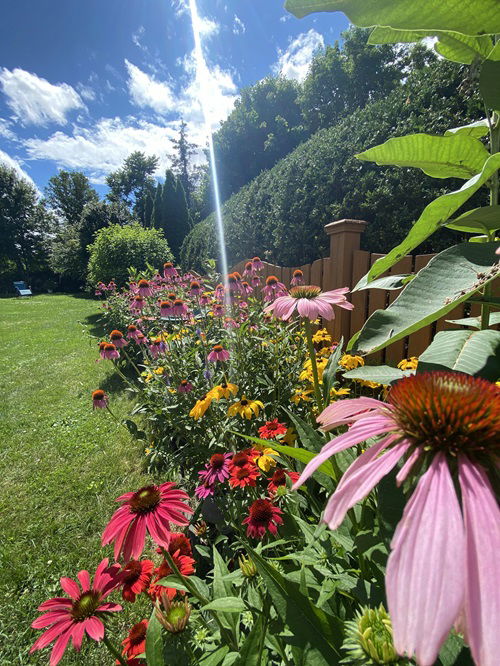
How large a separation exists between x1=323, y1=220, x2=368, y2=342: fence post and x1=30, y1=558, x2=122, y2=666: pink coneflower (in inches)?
91.0

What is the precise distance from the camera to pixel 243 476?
1.12m

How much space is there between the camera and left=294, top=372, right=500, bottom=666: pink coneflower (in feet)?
0.65

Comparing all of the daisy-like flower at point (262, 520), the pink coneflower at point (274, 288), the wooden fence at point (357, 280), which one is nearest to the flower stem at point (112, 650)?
the daisy-like flower at point (262, 520)

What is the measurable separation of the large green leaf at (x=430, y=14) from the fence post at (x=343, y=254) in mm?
2397

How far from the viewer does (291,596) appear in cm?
49

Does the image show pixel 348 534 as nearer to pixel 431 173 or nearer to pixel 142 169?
pixel 431 173

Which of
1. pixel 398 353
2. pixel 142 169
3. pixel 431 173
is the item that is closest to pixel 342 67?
pixel 398 353

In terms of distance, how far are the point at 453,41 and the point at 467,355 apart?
1.34 ft

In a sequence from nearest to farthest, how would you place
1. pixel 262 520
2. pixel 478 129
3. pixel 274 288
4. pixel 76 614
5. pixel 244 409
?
pixel 478 129
pixel 76 614
pixel 262 520
pixel 244 409
pixel 274 288

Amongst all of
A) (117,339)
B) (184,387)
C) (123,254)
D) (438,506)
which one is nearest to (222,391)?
(184,387)

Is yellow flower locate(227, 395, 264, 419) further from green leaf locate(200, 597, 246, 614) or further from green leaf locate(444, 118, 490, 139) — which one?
green leaf locate(444, 118, 490, 139)

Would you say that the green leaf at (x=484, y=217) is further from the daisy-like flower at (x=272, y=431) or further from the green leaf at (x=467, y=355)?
the daisy-like flower at (x=272, y=431)

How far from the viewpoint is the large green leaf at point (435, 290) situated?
36 cm

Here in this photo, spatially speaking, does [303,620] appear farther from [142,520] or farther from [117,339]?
[117,339]
